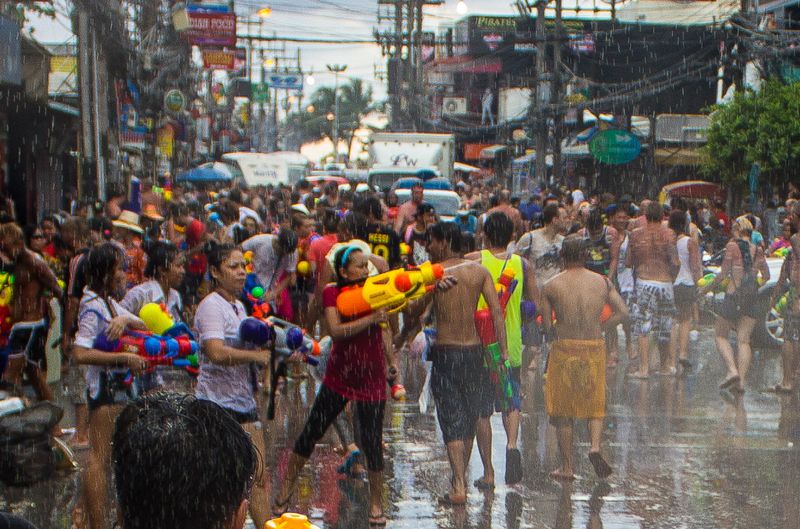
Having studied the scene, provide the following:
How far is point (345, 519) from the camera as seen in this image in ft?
23.2

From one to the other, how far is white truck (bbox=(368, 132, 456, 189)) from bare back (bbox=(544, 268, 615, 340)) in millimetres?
24463

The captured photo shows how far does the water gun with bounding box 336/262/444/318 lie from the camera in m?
6.39

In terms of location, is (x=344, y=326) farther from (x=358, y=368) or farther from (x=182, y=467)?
(x=182, y=467)

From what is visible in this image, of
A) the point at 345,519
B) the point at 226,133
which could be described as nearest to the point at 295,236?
the point at 345,519

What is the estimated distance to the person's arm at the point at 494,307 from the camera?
24.2 feet

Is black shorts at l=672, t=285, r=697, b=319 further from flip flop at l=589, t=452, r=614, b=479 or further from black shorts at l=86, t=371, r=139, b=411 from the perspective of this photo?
black shorts at l=86, t=371, r=139, b=411

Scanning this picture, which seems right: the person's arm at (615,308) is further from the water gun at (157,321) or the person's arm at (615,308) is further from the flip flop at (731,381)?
the water gun at (157,321)

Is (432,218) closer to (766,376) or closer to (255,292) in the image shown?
(766,376)

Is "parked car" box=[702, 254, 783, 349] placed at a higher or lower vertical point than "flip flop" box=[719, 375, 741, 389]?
higher

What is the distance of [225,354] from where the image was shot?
574cm

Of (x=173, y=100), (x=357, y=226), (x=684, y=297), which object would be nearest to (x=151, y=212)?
(x=357, y=226)

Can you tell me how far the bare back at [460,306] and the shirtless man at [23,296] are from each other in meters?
3.32

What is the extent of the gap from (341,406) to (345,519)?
760 millimetres

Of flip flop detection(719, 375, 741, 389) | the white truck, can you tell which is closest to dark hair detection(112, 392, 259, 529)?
flip flop detection(719, 375, 741, 389)
